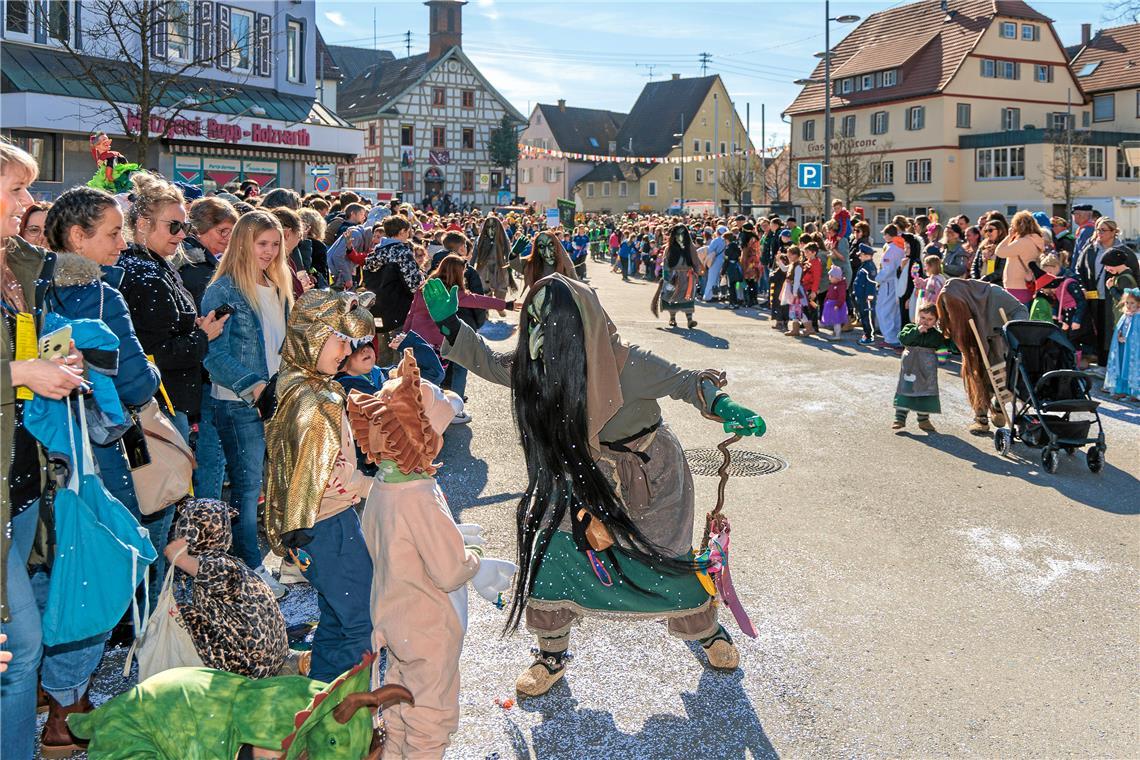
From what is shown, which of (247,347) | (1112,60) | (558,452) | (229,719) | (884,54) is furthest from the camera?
(884,54)

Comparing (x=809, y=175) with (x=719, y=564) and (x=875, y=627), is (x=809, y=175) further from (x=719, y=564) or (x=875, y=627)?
(x=719, y=564)

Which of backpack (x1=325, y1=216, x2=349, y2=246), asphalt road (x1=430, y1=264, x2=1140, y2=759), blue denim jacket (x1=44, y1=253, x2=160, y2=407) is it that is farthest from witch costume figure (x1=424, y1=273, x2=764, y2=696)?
backpack (x1=325, y1=216, x2=349, y2=246)

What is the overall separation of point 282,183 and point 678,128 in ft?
196

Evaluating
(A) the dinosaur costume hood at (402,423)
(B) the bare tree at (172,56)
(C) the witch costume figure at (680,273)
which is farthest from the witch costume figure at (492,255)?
(A) the dinosaur costume hood at (402,423)

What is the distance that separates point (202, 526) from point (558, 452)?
149 cm

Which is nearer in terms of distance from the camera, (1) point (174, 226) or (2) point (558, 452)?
(2) point (558, 452)

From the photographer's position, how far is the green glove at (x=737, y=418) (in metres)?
4.54

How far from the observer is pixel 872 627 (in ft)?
17.9

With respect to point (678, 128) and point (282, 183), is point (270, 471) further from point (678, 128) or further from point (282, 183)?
point (678, 128)

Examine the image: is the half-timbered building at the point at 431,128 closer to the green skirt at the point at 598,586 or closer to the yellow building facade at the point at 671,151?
the yellow building facade at the point at 671,151

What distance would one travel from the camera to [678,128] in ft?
294

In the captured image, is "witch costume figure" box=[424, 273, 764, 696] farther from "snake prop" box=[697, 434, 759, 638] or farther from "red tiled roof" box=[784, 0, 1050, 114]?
"red tiled roof" box=[784, 0, 1050, 114]

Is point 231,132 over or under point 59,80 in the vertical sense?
under

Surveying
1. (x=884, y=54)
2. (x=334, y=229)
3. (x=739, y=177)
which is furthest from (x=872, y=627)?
(x=739, y=177)
